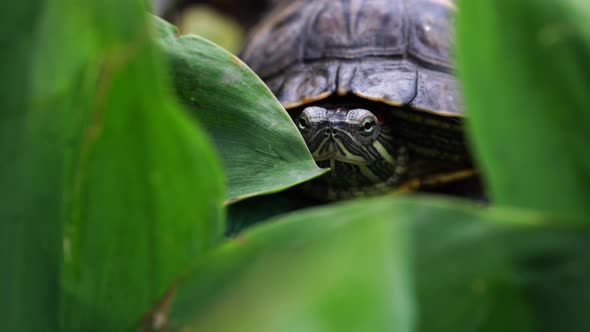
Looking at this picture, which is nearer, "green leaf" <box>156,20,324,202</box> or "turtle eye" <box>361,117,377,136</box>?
"green leaf" <box>156,20,324,202</box>

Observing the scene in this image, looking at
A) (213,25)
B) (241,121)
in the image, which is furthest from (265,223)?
(213,25)

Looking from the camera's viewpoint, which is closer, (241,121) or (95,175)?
(95,175)

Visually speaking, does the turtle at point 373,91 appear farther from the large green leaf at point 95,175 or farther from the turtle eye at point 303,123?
the large green leaf at point 95,175

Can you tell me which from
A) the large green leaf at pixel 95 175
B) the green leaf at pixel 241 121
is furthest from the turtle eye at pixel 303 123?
the large green leaf at pixel 95 175

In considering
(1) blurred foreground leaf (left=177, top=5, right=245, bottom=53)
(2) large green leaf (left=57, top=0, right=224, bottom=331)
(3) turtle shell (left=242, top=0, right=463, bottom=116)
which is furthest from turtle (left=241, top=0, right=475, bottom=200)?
(2) large green leaf (left=57, top=0, right=224, bottom=331)

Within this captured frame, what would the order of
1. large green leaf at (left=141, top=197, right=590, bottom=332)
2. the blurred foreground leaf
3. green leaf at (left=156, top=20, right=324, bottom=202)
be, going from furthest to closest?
1. the blurred foreground leaf
2. green leaf at (left=156, top=20, right=324, bottom=202)
3. large green leaf at (left=141, top=197, right=590, bottom=332)

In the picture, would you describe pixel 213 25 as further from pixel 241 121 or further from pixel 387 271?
pixel 387 271

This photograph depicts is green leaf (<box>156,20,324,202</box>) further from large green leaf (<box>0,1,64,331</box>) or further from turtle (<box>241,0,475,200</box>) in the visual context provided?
turtle (<box>241,0,475,200</box>)
